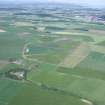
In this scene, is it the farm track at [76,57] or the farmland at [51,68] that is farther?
the farm track at [76,57]

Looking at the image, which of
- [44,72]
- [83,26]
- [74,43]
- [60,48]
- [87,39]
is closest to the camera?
[44,72]

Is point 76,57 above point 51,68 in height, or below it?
below

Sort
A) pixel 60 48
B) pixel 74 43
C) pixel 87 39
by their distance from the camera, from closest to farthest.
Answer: pixel 60 48
pixel 74 43
pixel 87 39

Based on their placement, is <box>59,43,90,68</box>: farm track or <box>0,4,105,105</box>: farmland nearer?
<box>0,4,105,105</box>: farmland

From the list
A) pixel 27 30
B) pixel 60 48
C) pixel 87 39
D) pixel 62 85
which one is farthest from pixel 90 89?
pixel 27 30

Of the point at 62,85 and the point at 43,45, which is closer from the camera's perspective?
the point at 62,85

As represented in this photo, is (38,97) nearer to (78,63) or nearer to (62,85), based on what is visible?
(62,85)

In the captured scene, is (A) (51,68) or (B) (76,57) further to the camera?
(B) (76,57)
